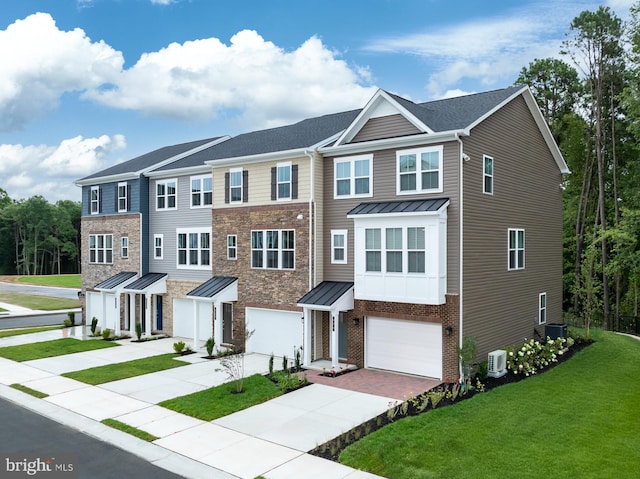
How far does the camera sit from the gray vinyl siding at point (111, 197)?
84.9 feet

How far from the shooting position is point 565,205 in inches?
1467

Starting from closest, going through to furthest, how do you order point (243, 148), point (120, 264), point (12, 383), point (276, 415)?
point (276, 415), point (12, 383), point (243, 148), point (120, 264)

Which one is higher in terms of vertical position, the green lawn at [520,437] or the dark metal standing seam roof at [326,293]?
the dark metal standing seam roof at [326,293]

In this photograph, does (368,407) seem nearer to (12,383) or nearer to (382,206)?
(382,206)

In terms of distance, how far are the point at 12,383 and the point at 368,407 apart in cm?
1183

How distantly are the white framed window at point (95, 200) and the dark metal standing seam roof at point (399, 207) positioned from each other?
17.6m

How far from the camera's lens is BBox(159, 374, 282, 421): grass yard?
1295cm

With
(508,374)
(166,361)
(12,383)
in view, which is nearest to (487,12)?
(508,374)

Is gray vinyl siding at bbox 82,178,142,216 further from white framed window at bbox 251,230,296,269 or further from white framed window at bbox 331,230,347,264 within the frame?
white framed window at bbox 331,230,347,264

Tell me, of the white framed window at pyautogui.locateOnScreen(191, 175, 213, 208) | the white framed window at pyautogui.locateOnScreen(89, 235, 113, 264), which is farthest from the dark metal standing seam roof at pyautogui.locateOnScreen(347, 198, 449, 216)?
the white framed window at pyautogui.locateOnScreen(89, 235, 113, 264)

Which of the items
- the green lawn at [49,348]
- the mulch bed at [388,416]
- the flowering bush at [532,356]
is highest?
the flowering bush at [532,356]

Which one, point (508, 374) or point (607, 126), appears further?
point (607, 126)

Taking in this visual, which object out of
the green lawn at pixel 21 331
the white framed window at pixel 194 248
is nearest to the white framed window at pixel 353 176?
the white framed window at pixel 194 248

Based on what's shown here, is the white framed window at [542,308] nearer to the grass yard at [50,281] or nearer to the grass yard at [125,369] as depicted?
the grass yard at [125,369]
